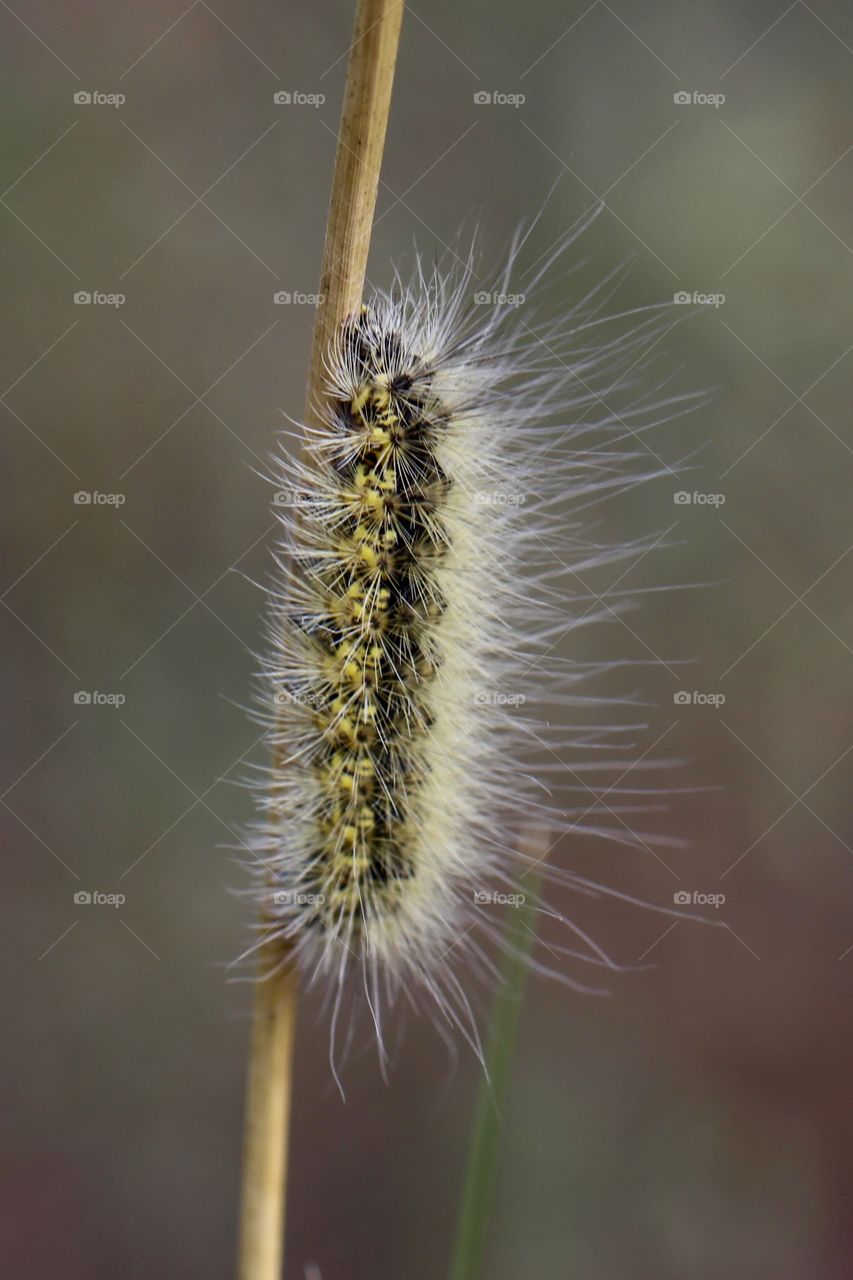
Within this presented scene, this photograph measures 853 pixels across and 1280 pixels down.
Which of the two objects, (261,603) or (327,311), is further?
(261,603)

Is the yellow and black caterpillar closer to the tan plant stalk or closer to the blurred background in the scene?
the tan plant stalk

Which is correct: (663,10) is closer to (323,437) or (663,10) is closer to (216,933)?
(323,437)

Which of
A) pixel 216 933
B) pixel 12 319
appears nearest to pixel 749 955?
pixel 216 933

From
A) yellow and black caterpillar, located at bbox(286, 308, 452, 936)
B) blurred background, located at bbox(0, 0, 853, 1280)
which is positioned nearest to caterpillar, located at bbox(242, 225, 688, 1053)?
yellow and black caterpillar, located at bbox(286, 308, 452, 936)

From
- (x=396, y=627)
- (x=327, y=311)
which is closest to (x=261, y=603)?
(x=396, y=627)

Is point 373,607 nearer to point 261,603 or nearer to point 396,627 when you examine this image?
point 396,627
